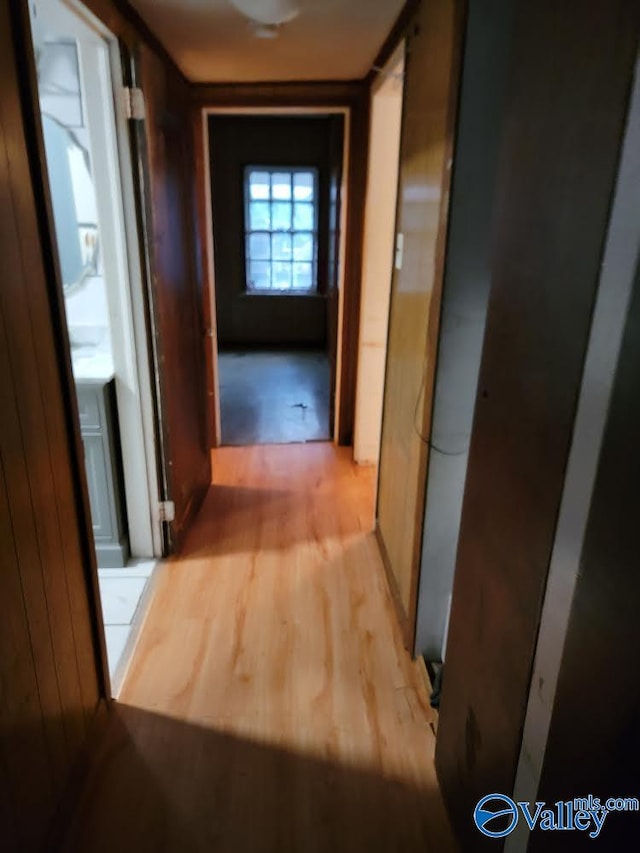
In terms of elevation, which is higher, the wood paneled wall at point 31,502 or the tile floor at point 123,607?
the wood paneled wall at point 31,502

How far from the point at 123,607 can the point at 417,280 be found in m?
1.70

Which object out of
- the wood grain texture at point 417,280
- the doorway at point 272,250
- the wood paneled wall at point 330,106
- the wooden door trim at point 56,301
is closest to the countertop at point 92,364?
the wooden door trim at point 56,301

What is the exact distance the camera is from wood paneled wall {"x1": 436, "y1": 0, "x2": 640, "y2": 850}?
0.76 metres

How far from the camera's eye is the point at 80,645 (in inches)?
61.4

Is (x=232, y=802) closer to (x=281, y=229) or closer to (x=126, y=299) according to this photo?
(x=126, y=299)

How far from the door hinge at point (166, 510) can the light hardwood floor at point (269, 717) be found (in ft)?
0.73

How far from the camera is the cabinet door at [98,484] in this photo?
90.6 inches

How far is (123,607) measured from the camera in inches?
88.9

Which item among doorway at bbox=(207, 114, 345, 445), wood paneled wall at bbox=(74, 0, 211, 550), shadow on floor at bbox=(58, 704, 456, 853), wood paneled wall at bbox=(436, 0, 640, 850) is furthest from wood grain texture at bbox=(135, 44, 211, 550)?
doorway at bbox=(207, 114, 345, 445)

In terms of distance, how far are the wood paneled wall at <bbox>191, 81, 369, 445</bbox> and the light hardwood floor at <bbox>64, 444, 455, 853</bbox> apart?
5.00ft

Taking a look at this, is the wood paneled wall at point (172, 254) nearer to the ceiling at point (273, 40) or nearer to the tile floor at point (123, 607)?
the ceiling at point (273, 40)

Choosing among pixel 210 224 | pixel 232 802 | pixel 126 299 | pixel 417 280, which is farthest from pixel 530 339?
pixel 210 224

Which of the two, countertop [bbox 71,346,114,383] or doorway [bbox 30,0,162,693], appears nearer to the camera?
doorway [bbox 30,0,162,693]

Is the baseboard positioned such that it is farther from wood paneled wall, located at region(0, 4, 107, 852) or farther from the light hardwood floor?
wood paneled wall, located at region(0, 4, 107, 852)
